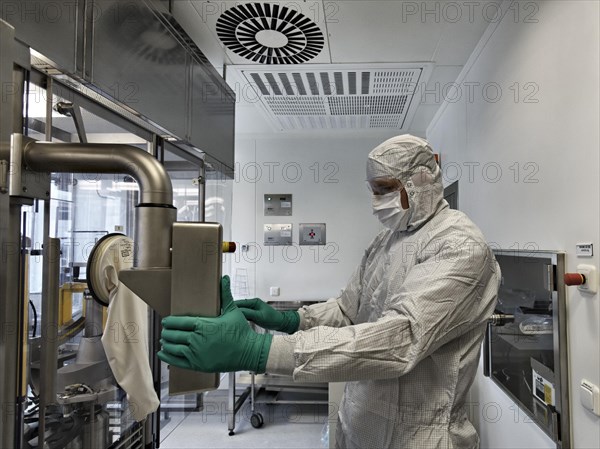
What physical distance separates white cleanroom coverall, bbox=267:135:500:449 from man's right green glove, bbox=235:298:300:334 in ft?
0.20

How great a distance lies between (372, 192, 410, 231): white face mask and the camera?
1.22m

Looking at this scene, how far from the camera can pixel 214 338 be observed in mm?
723

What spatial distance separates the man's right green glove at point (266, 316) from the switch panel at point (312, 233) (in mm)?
2402

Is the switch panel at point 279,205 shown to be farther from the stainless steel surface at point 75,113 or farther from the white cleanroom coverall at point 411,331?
the stainless steel surface at point 75,113

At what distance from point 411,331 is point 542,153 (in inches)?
39.0

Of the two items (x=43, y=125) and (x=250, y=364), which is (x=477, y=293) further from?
(x=43, y=125)

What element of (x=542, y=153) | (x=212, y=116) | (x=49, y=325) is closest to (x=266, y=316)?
(x=49, y=325)

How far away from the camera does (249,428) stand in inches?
122

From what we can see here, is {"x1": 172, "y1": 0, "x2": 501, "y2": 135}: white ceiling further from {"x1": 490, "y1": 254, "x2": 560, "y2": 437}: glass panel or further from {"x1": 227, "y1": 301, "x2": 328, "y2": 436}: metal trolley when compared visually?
{"x1": 227, "y1": 301, "x2": 328, "y2": 436}: metal trolley

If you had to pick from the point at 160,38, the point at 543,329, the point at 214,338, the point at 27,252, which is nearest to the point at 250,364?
the point at 214,338

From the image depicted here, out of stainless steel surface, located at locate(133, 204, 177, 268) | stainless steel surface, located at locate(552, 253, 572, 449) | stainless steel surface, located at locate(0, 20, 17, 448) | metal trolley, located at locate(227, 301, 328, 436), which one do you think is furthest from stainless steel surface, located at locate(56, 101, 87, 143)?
metal trolley, located at locate(227, 301, 328, 436)

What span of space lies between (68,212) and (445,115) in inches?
104

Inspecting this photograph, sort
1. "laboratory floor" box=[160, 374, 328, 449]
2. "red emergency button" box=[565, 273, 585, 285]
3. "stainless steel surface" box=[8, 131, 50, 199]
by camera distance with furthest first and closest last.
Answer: "laboratory floor" box=[160, 374, 328, 449], "red emergency button" box=[565, 273, 585, 285], "stainless steel surface" box=[8, 131, 50, 199]

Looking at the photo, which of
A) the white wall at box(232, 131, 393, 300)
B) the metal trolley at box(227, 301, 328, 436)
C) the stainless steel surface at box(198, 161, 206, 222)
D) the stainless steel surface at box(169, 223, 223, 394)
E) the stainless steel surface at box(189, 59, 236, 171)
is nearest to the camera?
the stainless steel surface at box(169, 223, 223, 394)
